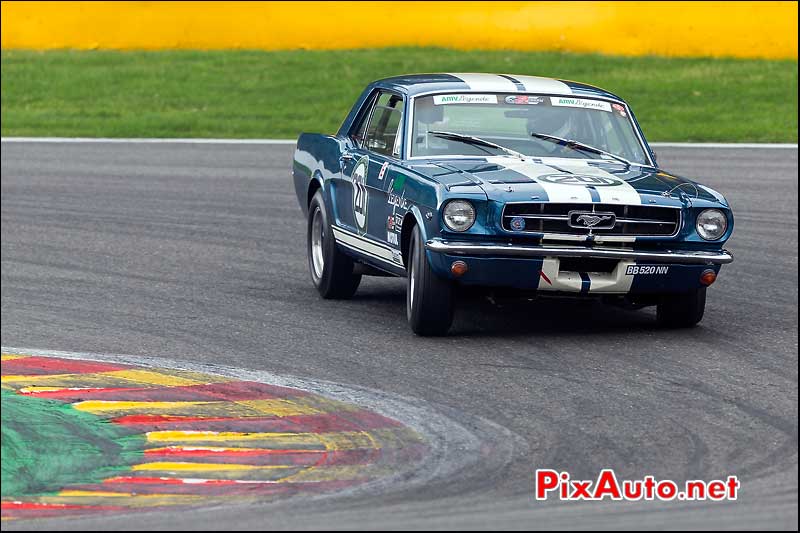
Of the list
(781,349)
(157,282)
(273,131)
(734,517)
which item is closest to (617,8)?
(273,131)

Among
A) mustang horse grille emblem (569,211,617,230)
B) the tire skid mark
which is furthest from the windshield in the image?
the tire skid mark

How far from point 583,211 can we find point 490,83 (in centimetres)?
166

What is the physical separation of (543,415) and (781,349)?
6.98ft

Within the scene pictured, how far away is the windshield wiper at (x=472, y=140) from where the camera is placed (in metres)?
9.39

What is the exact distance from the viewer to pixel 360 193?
9.74 m

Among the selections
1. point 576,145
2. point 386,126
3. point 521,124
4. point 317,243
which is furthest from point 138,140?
point 576,145

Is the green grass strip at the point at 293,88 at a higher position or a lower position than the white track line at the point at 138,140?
higher

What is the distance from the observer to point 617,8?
22922mm

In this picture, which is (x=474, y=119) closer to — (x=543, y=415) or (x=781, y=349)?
(x=781, y=349)

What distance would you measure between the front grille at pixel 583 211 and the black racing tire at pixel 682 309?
1.72 feet

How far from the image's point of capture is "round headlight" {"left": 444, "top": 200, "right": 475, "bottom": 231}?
8438 millimetres

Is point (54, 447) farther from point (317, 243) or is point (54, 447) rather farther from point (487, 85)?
point (317, 243)

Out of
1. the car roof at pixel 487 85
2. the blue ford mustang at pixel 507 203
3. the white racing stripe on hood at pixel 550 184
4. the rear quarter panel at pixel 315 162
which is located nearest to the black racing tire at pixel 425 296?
the blue ford mustang at pixel 507 203

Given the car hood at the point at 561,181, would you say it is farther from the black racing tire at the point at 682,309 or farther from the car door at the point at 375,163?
the black racing tire at the point at 682,309
